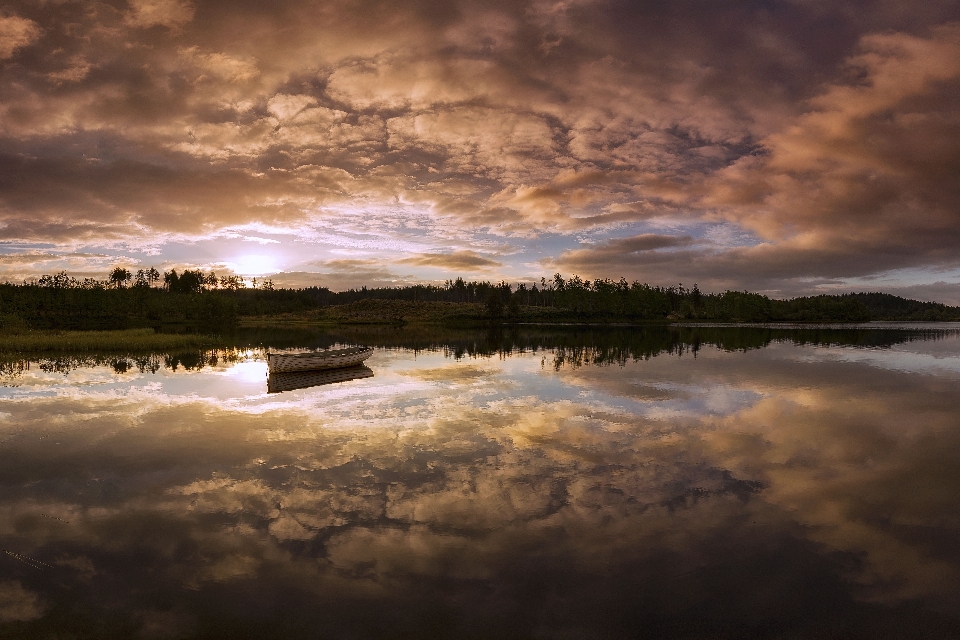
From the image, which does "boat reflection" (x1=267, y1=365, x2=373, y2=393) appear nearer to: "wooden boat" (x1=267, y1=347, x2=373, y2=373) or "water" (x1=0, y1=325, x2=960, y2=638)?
"wooden boat" (x1=267, y1=347, x2=373, y2=373)

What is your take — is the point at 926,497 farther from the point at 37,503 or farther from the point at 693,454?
the point at 37,503

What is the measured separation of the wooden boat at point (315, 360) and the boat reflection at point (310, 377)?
452mm

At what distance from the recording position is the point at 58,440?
885 inches

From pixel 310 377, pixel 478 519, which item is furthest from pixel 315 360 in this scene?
pixel 478 519

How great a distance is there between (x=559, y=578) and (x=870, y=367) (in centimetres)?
5426

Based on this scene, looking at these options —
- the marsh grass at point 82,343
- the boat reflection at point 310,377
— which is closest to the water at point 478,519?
the boat reflection at point 310,377

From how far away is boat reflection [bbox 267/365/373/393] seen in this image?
37281 mm

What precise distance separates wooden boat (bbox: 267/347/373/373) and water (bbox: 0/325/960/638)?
1091cm

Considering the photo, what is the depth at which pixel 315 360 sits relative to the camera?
44.9 m

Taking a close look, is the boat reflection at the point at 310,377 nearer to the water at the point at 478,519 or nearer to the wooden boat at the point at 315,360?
the wooden boat at the point at 315,360

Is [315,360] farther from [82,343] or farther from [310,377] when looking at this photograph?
[82,343]

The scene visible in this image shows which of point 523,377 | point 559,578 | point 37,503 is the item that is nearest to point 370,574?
point 559,578

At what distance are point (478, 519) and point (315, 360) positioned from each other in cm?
3444

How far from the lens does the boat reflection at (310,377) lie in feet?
122
